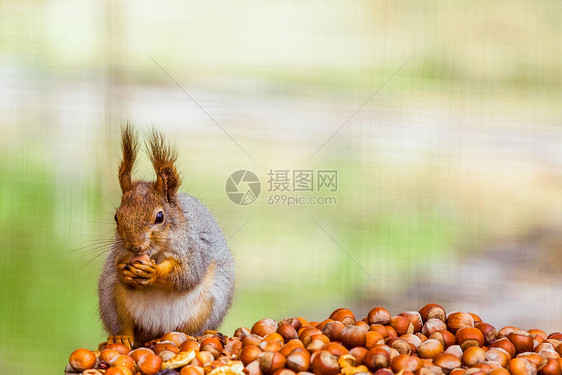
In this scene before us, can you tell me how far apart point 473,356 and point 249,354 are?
33 cm

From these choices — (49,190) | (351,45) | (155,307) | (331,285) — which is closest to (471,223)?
(331,285)

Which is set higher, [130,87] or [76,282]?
[130,87]

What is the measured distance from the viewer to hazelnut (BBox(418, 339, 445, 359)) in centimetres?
119

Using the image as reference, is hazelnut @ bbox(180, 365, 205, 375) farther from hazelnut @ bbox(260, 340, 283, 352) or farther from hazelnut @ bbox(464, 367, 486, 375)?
hazelnut @ bbox(464, 367, 486, 375)

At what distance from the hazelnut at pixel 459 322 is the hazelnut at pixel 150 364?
1.62ft

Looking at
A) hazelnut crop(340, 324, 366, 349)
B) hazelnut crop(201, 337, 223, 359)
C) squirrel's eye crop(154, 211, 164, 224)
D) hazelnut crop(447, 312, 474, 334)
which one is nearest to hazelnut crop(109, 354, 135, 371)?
hazelnut crop(201, 337, 223, 359)

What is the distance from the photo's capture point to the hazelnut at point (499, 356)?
46.3 inches

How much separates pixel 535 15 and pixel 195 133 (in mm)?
786

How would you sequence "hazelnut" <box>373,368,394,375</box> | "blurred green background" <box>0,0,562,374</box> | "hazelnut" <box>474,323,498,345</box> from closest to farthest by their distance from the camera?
"hazelnut" <box>373,368,394,375</box>, "hazelnut" <box>474,323,498,345</box>, "blurred green background" <box>0,0,562,374</box>

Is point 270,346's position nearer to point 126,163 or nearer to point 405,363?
point 405,363

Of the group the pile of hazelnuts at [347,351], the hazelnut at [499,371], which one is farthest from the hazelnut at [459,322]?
the hazelnut at [499,371]

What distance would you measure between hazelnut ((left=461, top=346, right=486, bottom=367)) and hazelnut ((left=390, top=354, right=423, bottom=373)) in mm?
88

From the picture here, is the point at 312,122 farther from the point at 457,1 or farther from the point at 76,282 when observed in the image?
the point at 76,282

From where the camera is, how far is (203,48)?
1673mm
